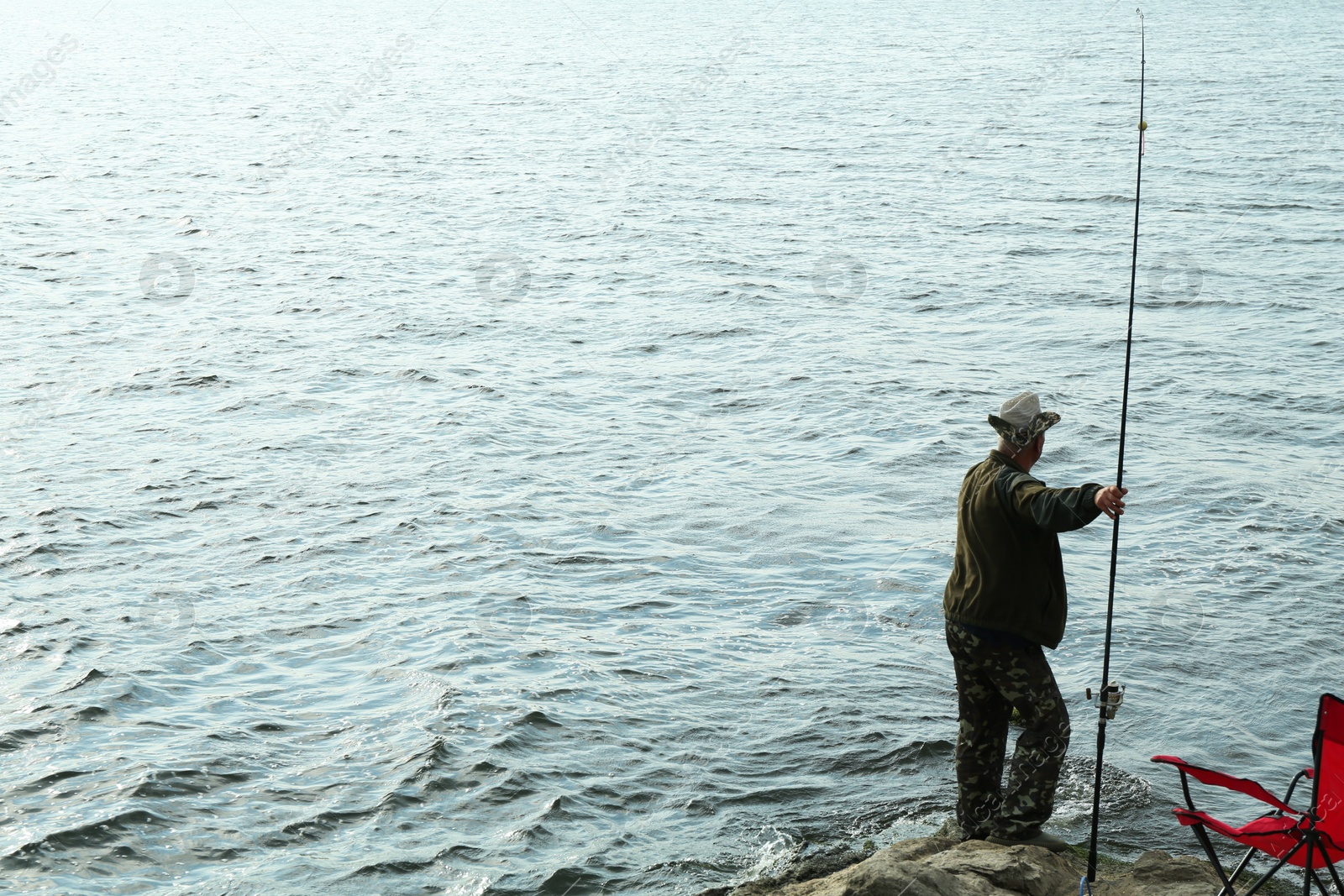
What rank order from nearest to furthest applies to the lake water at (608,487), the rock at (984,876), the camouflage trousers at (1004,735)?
the rock at (984,876) → the camouflage trousers at (1004,735) → the lake water at (608,487)

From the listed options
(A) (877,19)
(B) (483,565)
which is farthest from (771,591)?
(A) (877,19)

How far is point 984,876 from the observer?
5.47 m

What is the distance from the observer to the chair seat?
4.80m

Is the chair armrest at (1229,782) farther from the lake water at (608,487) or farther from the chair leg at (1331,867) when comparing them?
the lake water at (608,487)

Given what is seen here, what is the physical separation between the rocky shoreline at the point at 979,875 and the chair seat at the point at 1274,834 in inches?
25.2

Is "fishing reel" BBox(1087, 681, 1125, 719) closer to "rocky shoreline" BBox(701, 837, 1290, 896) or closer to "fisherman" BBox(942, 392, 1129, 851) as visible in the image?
"fisherman" BBox(942, 392, 1129, 851)

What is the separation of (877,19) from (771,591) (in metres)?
58.6

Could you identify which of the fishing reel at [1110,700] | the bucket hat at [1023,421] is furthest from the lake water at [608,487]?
the bucket hat at [1023,421]

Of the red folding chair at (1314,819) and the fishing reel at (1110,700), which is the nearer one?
the red folding chair at (1314,819)

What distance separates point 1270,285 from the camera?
17906mm

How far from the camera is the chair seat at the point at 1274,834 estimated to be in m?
4.80

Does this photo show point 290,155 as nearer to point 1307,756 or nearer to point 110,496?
point 110,496

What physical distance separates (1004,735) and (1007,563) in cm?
91

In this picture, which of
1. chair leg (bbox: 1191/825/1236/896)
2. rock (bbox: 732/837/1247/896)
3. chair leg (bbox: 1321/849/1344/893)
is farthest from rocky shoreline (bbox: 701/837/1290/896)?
chair leg (bbox: 1321/849/1344/893)
